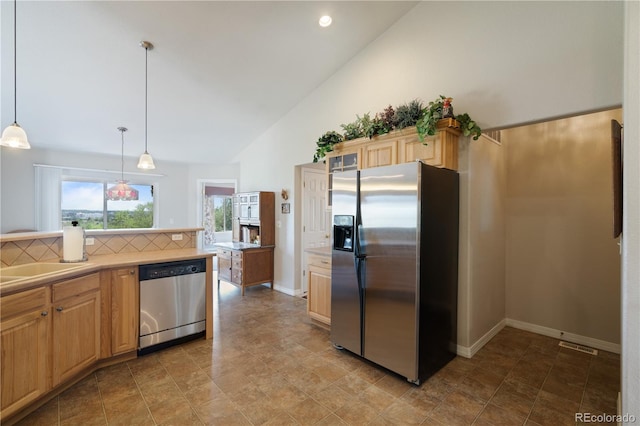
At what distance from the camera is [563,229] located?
128 inches

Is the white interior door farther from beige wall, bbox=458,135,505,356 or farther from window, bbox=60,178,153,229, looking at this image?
window, bbox=60,178,153,229

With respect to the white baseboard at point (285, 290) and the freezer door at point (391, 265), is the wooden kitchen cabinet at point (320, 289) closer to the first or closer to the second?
the freezer door at point (391, 265)

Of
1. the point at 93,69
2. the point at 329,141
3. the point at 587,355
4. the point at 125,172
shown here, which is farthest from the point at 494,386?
the point at 125,172

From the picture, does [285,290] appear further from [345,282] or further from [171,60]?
[171,60]

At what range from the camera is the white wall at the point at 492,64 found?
2219mm

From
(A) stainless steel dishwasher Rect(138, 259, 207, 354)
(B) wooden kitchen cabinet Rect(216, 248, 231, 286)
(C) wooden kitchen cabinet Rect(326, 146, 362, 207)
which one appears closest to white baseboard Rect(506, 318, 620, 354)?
(C) wooden kitchen cabinet Rect(326, 146, 362, 207)

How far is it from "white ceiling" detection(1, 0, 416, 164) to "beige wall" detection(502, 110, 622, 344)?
2370mm

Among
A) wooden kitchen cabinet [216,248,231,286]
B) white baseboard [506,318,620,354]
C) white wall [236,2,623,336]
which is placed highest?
white wall [236,2,623,336]

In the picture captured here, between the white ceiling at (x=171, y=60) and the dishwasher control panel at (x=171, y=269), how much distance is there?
2.46 meters

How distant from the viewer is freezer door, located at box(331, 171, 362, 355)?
2764 mm

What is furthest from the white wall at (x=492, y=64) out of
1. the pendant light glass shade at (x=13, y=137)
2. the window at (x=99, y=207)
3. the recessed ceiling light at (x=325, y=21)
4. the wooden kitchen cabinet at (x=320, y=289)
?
the window at (x=99, y=207)

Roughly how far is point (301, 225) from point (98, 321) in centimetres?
303

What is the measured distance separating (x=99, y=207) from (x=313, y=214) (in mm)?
4859

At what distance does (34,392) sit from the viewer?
1.92 metres
